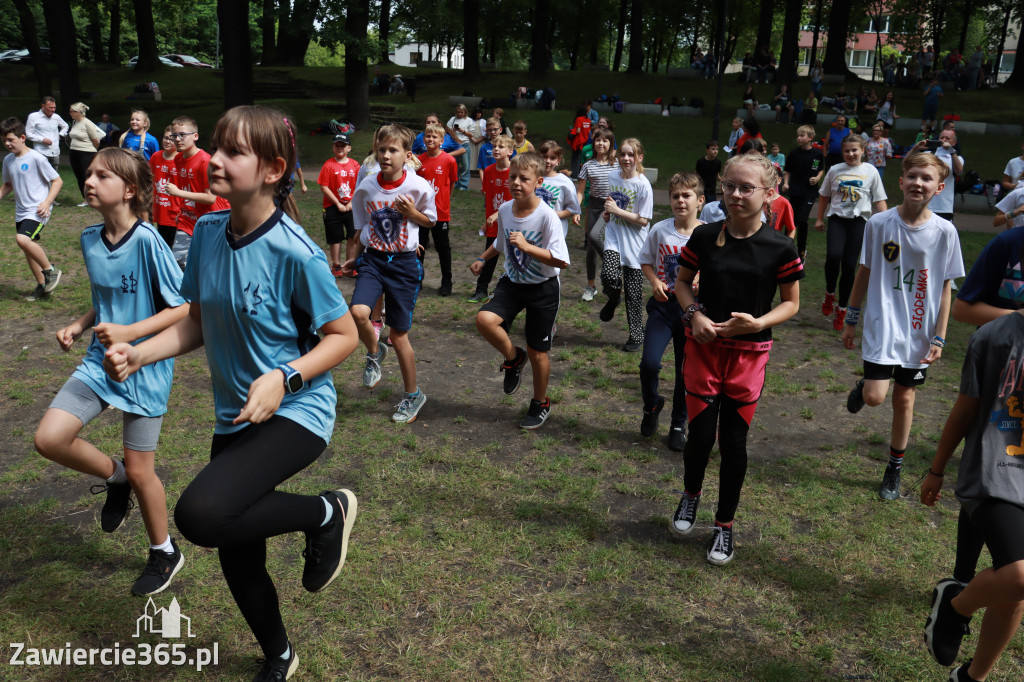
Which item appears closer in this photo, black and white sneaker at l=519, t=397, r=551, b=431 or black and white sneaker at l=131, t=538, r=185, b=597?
black and white sneaker at l=131, t=538, r=185, b=597

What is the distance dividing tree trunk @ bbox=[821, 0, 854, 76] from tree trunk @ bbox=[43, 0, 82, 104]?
3330cm

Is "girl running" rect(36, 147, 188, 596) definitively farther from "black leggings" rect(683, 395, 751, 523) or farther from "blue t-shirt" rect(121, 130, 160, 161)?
"blue t-shirt" rect(121, 130, 160, 161)

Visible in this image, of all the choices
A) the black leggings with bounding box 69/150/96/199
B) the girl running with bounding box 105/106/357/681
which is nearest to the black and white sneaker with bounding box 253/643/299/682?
the girl running with bounding box 105/106/357/681

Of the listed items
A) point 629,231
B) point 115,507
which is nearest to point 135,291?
point 115,507

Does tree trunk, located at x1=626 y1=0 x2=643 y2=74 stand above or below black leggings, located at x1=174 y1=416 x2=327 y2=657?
above

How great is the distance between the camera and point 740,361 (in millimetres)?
4570

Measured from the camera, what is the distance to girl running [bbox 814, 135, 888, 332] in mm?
9648

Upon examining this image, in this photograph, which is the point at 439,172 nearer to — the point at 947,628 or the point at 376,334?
the point at 376,334

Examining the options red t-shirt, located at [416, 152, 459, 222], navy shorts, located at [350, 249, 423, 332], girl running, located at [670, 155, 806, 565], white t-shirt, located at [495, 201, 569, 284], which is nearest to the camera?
girl running, located at [670, 155, 806, 565]

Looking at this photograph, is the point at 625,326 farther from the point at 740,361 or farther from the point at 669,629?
the point at 669,629

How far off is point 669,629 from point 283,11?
88.0 ft

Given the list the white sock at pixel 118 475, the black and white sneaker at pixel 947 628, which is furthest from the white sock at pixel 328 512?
the black and white sneaker at pixel 947 628

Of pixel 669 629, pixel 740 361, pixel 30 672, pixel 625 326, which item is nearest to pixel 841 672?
pixel 669 629

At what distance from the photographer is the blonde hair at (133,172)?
4.17 meters
